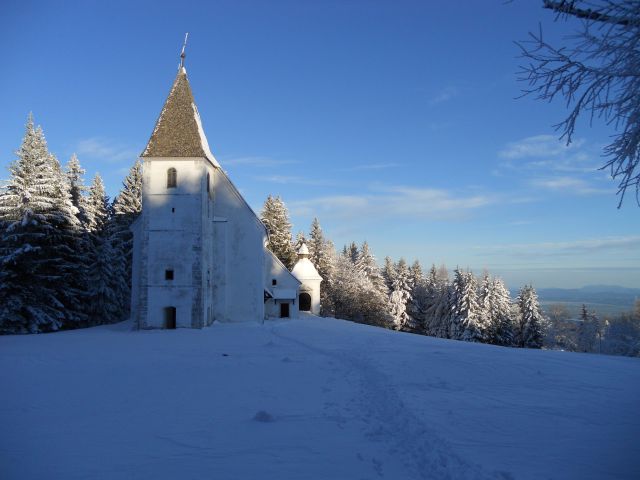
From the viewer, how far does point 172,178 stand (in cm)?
2633

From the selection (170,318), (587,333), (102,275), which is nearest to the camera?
(170,318)

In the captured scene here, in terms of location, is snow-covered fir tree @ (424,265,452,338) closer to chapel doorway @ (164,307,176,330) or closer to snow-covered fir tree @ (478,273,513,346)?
snow-covered fir tree @ (478,273,513,346)

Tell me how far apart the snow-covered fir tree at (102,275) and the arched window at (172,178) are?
1223 cm

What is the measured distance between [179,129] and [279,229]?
2926 centimetres

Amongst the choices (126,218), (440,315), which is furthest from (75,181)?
(440,315)

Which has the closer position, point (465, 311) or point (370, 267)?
point (465, 311)

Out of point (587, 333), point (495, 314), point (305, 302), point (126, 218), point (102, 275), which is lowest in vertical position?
point (587, 333)

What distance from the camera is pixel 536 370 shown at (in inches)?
513

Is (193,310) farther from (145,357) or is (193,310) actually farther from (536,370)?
(536,370)

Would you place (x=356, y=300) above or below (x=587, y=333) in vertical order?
above

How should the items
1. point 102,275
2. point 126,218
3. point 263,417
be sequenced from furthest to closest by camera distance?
1. point 126,218
2. point 102,275
3. point 263,417

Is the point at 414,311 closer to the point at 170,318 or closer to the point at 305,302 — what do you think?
the point at 305,302

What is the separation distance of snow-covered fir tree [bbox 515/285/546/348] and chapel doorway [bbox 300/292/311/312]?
89.2 ft

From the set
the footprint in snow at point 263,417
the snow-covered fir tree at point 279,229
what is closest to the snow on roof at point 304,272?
the snow-covered fir tree at point 279,229
